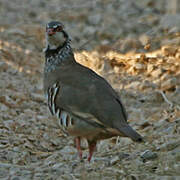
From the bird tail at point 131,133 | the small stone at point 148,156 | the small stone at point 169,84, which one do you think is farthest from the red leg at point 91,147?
the small stone at point 169,84

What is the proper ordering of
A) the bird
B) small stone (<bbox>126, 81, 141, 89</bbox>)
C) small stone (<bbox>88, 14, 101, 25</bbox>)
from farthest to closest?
small stone (<bbox>88, 14, 101, 25</bbox>) → small stone (<bbox>126, 81, 141, 89</bbox>) → the bird

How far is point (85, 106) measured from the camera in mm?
3594

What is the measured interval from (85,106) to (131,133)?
0.43 m

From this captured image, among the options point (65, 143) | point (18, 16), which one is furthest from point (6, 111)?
point (18, 16)

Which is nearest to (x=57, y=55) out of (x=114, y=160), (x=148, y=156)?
(x=114, y=160)

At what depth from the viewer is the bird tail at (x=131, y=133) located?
10.9 ft

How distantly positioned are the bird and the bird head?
1.1 inches

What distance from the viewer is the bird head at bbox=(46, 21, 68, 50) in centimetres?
414

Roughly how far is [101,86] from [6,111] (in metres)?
1.45

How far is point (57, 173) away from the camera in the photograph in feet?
12.0

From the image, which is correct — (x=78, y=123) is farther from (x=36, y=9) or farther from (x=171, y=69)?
(x=36, y=9)

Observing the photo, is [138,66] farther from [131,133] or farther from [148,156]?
[131,133]

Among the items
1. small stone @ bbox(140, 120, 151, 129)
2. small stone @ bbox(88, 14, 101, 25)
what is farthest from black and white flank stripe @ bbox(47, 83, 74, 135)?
small stone @ bbox(88, 14, 101, 25)

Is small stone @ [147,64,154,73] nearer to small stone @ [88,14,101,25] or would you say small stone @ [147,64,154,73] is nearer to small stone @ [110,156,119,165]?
small stone @ [110,156,119,165]
